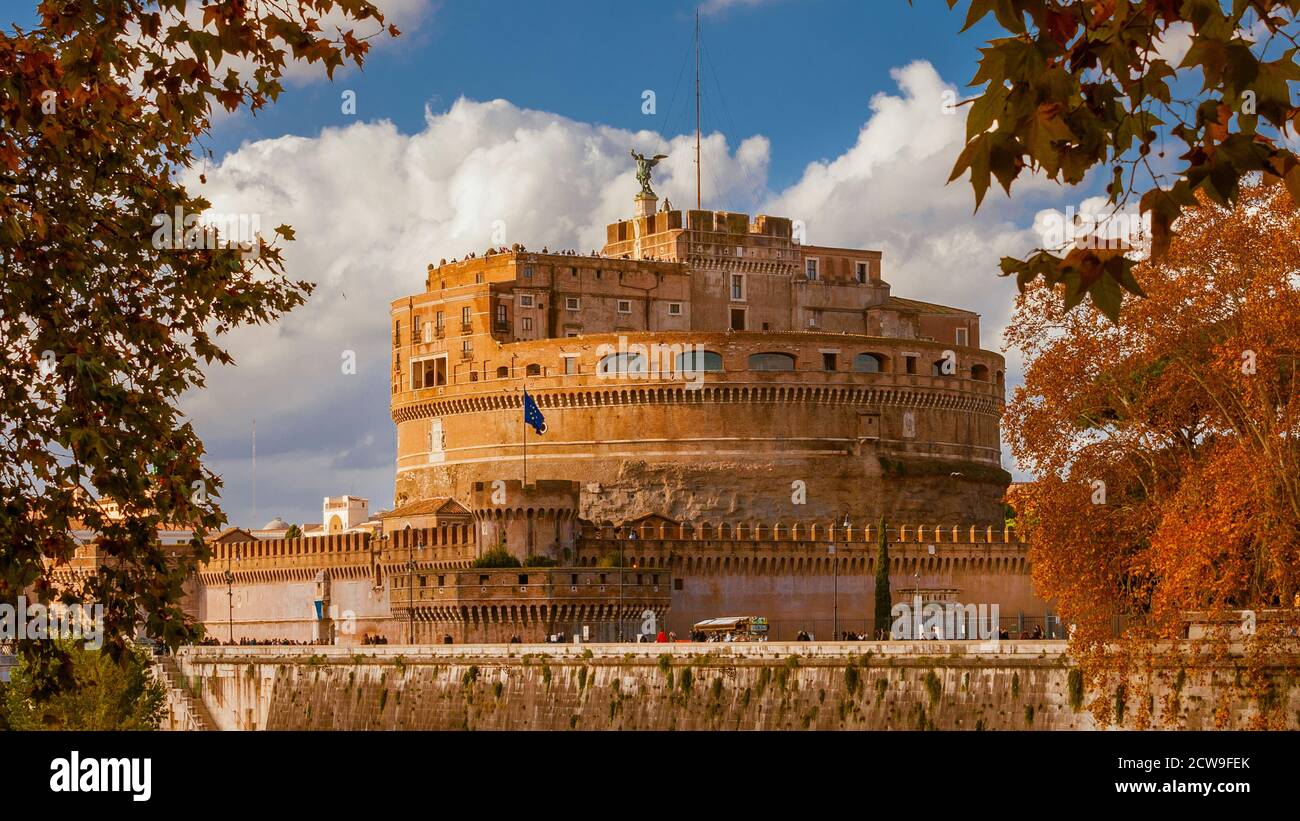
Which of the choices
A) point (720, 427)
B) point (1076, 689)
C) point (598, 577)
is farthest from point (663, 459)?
point (1076, 689)

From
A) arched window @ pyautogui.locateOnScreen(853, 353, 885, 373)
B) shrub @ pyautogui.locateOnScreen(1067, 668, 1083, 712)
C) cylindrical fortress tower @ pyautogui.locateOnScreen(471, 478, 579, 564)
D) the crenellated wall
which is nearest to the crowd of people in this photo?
the crenellated wall

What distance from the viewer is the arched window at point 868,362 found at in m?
75.2

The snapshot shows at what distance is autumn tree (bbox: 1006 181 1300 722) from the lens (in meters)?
30.7

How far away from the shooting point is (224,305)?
679 inches

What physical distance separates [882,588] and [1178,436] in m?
26.2

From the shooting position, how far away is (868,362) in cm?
7550

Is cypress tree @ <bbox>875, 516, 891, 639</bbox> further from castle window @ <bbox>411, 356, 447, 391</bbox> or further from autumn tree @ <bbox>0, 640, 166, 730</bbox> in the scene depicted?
castle window @ <bbox>411, 356, 447, 391</bbox>

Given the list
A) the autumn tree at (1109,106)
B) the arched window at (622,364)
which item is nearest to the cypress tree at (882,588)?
the arched window at (622,364)

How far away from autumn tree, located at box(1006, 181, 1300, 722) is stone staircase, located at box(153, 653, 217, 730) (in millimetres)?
30290

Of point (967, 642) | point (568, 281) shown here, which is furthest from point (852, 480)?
point (967, 642)

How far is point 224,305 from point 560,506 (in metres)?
40.4

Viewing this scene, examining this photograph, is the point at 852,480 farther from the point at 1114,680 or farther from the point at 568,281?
the point at 1114,680

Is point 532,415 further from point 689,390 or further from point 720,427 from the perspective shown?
point 720,427

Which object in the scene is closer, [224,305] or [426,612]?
[224,305]
